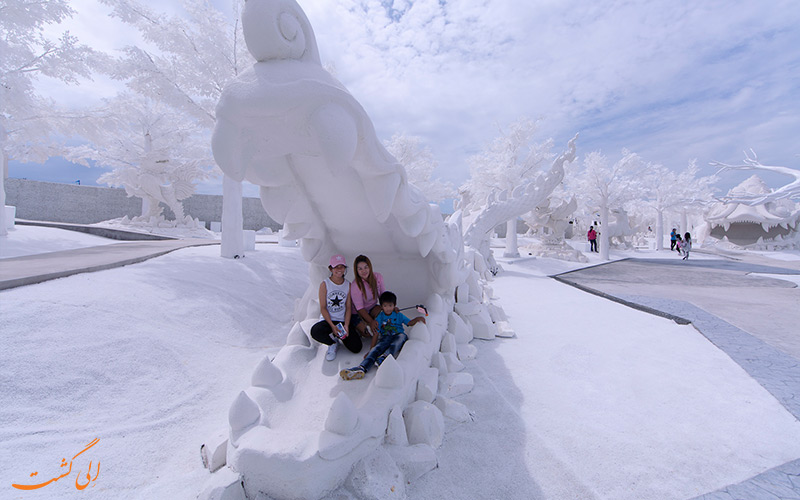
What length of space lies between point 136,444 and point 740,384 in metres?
3.66

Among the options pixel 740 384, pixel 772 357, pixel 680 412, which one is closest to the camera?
pixel 680 412

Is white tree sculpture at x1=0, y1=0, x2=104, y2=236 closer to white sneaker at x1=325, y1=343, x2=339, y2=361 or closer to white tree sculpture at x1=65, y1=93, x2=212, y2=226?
white tree sculpture at x1=65, y1=93, x2=212, y2=226

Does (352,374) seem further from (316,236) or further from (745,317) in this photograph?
(745,317)

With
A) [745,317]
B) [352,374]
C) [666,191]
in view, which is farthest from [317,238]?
[666,191]

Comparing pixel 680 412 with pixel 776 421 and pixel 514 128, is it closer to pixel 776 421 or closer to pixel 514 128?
pixel 776 421

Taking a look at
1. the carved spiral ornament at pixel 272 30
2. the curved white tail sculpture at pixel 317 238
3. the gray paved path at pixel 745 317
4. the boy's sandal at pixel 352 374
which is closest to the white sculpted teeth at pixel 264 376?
the curved white tail sculpture at pixel 317 238

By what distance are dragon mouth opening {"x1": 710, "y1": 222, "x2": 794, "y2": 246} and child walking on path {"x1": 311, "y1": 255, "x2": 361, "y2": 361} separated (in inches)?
882

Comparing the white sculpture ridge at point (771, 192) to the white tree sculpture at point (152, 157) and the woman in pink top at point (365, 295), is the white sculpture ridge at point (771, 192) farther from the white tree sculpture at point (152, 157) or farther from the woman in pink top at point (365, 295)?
the white tree sculpture at point (152, 157)

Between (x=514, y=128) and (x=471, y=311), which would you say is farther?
(x=514, y=128)

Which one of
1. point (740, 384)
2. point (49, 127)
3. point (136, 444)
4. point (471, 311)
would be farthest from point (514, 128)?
point (136, 444)

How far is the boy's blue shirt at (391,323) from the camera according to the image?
7.08ft

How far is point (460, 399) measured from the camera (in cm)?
217

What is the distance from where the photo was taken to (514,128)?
12617mm

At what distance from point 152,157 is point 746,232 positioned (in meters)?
27.1
